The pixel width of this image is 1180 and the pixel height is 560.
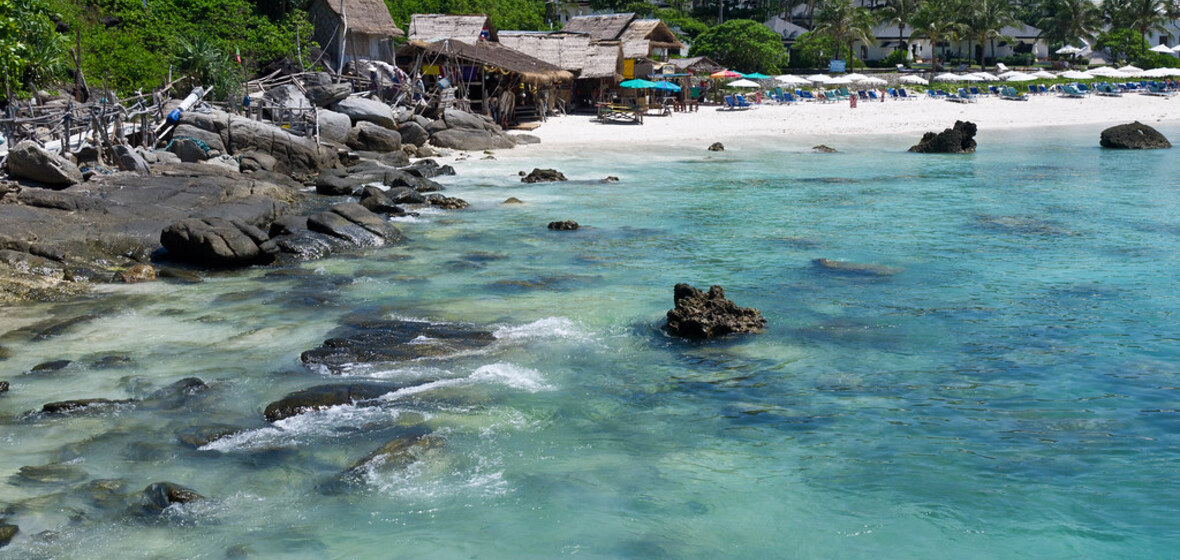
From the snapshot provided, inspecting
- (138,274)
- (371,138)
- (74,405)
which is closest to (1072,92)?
(371,138)

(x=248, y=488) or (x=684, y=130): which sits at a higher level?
(x=684, y=130)

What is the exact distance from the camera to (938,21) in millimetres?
72438

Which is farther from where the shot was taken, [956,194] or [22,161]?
[956,194]

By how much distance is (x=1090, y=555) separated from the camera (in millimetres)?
7270

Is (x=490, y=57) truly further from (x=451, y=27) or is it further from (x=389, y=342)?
(x=389, y=342)

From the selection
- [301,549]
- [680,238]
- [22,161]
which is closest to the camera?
[301,549]

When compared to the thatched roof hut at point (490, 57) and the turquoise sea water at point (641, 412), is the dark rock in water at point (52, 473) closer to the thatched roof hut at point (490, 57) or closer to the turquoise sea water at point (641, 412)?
the turquoise sea water at point (641, 412)

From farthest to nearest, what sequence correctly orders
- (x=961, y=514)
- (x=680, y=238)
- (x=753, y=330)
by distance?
(x=680, y=238) < (x=753, y=330) < (x=961, y=514)

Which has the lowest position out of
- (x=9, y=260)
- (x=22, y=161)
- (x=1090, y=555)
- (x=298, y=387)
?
(x=1090, y=555)

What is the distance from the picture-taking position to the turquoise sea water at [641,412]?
24.8 ft

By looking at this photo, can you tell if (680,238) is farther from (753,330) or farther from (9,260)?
(9,260)

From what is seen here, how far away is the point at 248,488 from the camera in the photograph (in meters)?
8.09

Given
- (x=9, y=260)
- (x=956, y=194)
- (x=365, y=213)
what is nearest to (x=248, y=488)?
(x=9, y=260)

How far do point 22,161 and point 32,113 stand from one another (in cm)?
620
